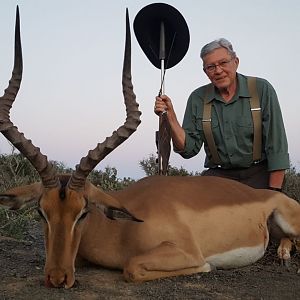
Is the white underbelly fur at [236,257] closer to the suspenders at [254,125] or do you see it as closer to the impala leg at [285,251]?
the impala leg at [285,251]

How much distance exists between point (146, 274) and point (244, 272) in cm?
129

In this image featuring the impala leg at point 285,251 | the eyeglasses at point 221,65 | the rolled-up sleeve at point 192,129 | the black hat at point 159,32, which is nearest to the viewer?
the impala leg at point 285,251

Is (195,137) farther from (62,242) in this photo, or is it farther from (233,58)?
(62,242)

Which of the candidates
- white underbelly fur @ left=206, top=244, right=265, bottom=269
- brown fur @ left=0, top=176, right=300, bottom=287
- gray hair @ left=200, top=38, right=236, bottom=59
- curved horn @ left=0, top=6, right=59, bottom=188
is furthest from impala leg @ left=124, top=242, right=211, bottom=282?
gray hair @ left=200, top=38, right=236, bottom=59

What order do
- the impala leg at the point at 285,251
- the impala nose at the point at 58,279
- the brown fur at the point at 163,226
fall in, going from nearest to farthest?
the impala nose at the point at 58,279 → the brown fur at the point at 163,226 → the impala leg at the point at 285,251

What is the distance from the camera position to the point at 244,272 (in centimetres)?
588

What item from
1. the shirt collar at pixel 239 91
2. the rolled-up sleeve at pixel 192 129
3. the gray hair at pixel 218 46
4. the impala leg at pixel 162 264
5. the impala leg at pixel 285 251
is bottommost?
the impala leg at pixel 285 251

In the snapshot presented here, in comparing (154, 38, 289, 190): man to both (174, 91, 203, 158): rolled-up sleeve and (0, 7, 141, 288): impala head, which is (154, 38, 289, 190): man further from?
(0, 7, 141, 288): impala head

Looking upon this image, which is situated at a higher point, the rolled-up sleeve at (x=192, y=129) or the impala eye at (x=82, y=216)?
the rolled-up sleeve at (x=192, y=129)

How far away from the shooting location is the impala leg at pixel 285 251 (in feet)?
21.3

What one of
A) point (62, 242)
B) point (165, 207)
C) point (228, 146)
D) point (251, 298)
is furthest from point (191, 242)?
point (228, 146)

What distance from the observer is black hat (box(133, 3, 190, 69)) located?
320 inches

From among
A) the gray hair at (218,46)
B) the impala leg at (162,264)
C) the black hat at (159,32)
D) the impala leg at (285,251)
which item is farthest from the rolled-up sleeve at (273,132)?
the impala leg at (162,264)

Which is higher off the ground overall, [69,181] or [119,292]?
[69,181]
